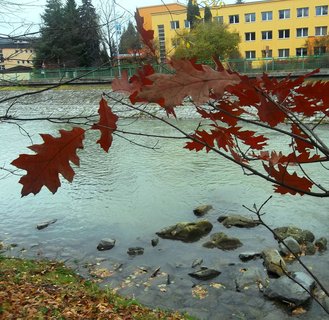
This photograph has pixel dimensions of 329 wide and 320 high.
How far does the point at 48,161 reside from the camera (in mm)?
981

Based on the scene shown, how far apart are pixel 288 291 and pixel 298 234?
6.12ft

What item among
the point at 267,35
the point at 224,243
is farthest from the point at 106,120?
the point at 267,35

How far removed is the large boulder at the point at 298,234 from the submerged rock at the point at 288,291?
1.27m

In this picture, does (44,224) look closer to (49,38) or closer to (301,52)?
(49,38)

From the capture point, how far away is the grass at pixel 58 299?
3.91m

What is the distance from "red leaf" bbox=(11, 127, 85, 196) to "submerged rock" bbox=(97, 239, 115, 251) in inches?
239

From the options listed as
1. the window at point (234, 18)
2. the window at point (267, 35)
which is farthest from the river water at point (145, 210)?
the window at point (234, 18)

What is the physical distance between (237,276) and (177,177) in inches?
190

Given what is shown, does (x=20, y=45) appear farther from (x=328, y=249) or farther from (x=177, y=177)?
(x=177, y=177)

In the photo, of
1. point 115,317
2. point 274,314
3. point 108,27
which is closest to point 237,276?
point 274,314

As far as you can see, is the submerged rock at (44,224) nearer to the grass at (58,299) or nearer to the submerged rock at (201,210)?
the grass at (58,299)

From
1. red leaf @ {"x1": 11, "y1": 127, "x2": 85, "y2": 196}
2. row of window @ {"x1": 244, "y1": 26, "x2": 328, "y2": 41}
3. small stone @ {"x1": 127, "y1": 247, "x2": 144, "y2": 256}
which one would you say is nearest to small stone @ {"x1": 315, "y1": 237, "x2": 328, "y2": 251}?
small stone @ {"x1": 127, "y1": 247, "x2": 144, "y2": 256}

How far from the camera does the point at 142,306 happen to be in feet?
15.6

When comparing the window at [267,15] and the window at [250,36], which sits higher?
the window at [267,15]
